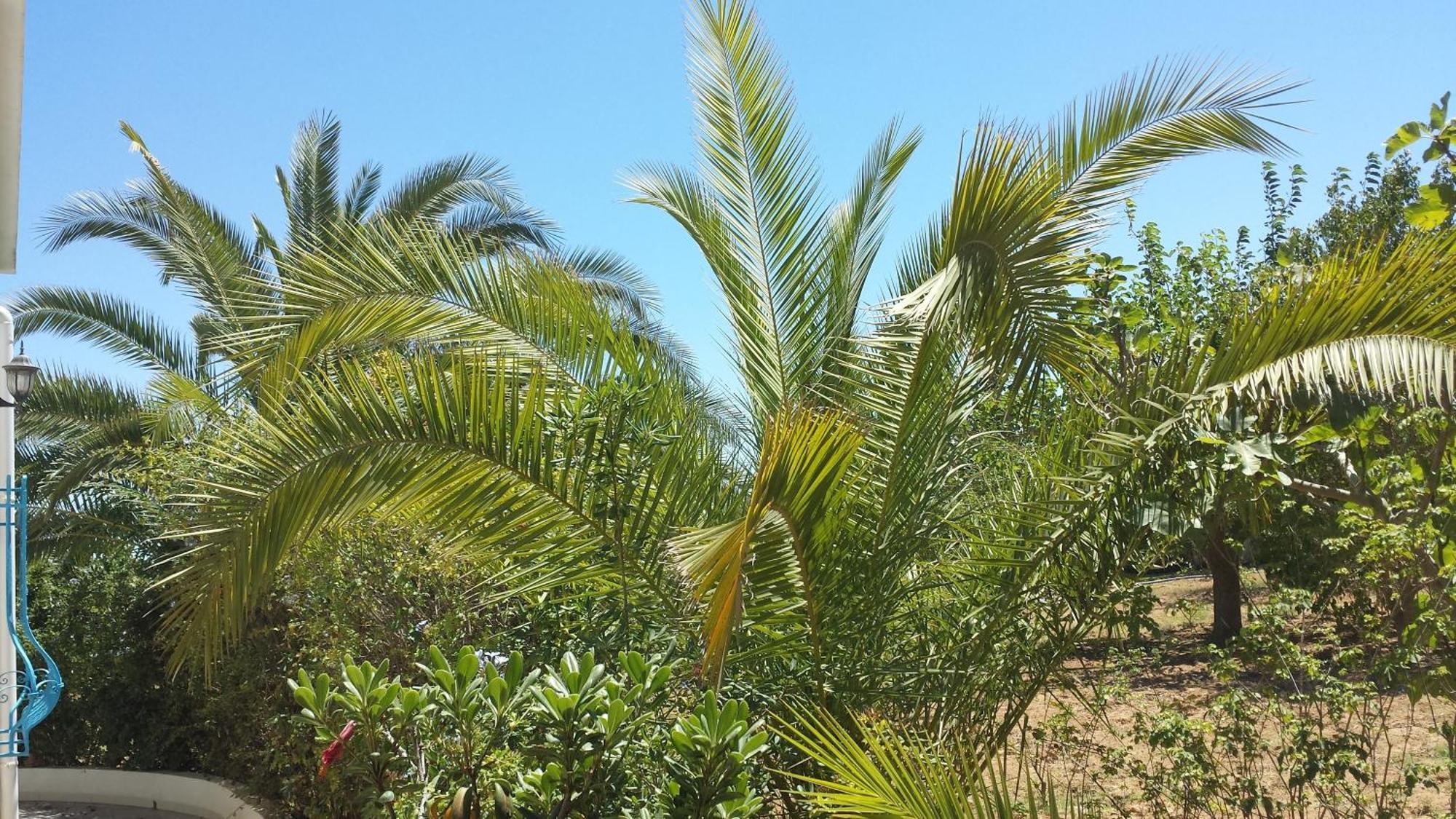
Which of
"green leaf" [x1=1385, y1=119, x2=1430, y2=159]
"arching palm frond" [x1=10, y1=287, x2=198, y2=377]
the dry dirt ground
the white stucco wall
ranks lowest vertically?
the white stucco wall

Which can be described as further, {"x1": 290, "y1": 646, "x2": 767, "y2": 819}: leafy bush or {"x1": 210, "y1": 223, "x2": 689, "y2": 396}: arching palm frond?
{"x1": 210, "y1": 223, "x2": 689, "y2": 396}: arching palm frond

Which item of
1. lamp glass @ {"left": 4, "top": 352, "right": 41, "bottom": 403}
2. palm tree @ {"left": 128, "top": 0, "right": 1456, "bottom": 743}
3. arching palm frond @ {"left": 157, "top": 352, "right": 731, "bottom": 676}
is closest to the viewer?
palm tree @ {"left": 128, "top": 0, "right": 1456, "bottom": 743}

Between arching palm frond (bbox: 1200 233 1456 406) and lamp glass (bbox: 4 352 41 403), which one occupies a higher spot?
lamp glass (bbox: 4 352 41 403)

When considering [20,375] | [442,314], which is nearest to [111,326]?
[20,375]

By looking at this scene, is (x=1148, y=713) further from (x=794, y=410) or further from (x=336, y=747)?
(x=336, y=747)

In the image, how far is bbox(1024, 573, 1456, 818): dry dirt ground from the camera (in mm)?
4758

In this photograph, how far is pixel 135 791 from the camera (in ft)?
32.9

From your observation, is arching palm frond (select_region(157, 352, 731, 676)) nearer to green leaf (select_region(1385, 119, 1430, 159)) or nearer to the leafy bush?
the leafy bush

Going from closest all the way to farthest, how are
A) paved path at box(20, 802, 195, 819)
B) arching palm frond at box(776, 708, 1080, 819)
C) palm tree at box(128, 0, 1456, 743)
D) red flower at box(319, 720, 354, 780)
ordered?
1. arching palm frond at box(776, 708, 1080, 819)
2. red flower at box(319, 720, 354, 780)
3. palm tree at box(128, 0, 1456, 743)
4. paved path at box(20, 802, 195, 819)

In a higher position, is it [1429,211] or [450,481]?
[1429,211]

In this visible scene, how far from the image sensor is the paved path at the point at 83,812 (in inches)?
379

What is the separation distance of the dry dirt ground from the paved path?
24.3ft

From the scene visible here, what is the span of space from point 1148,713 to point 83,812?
30.4 feet

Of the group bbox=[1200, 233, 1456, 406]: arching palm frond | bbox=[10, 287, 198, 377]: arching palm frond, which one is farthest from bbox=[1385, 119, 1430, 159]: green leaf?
bbox=[10, 287, 198, 377]: arching palm frond
